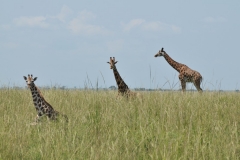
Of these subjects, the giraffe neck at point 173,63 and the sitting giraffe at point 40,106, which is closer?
the sitting giraffe at point 40,106

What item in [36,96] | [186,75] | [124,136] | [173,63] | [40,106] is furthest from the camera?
[173,63]

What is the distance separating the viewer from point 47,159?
380 cm

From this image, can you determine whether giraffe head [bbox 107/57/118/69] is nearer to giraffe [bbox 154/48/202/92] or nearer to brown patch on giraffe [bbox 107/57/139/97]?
brown patch on giraffe [bbox 107/57/139/97]

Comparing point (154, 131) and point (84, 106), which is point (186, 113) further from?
point (84, 106)

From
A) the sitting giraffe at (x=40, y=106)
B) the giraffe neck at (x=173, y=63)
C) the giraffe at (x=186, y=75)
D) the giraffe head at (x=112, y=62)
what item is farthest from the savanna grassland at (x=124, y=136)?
the giraffe neck at (x=173, y=63)

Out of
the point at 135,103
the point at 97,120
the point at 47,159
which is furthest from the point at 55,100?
the point at 47,159

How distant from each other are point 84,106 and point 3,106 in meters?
1.57

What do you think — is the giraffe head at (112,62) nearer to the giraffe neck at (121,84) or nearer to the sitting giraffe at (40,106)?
the giraffe neck at (121,84)

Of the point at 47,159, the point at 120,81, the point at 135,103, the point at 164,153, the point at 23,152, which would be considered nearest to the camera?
the point at 164,153

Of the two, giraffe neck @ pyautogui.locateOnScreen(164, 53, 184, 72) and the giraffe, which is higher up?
giraffe neck @ pyautogui.locateOnScreen(164, 53, 184, 72)

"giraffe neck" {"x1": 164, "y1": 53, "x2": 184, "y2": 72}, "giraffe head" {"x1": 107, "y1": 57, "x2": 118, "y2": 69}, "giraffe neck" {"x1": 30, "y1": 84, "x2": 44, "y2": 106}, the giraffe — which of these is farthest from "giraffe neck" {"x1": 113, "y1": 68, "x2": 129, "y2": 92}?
"giraffe neck" {"x1": 164, "y1": 53, "x2": 184, "y2": 72}

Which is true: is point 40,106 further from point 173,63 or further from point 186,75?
point 173,63

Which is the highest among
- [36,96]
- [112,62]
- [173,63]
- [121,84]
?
[173,63]

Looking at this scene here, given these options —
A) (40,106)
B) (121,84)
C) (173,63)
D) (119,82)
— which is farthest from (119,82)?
(173,63)
